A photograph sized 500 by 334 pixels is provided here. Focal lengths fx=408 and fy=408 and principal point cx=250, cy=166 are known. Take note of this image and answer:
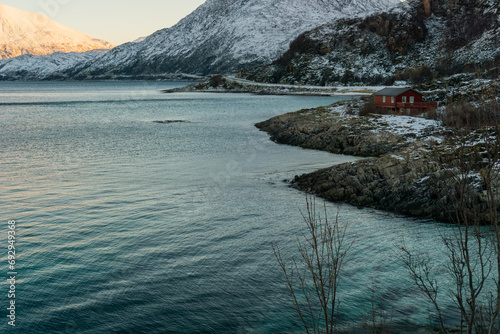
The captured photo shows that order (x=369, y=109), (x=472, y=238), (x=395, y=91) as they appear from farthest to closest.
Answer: (x=369, y=109) < (x=395, y=91) < (x=472, y=238)

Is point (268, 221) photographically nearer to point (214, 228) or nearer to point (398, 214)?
point (214, 228)

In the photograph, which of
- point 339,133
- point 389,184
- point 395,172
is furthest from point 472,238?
point 339,133

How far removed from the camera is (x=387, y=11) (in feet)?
619

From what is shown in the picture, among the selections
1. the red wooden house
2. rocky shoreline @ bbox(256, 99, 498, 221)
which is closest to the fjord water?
rocky shoreline @ bbox(256, 99, 498, 221)

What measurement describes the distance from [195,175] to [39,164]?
16050 millimetres

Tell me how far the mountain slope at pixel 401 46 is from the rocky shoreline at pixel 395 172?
106602mm

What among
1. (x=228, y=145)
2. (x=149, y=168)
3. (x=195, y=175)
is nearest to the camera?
(x=195, y=175)

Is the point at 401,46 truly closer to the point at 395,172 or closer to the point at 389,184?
the point at 395,172

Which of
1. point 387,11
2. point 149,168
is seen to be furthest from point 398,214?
point 387,11

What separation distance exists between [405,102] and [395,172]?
3933 centimetres

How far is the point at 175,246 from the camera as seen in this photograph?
746 inches

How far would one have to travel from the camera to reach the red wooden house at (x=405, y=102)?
199 feet

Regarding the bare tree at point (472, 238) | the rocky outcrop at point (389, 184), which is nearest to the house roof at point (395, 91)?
the bare tree at point (472, 238)

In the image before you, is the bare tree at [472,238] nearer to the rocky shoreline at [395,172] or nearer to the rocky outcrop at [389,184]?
the rocky shoreline at [395,172]
